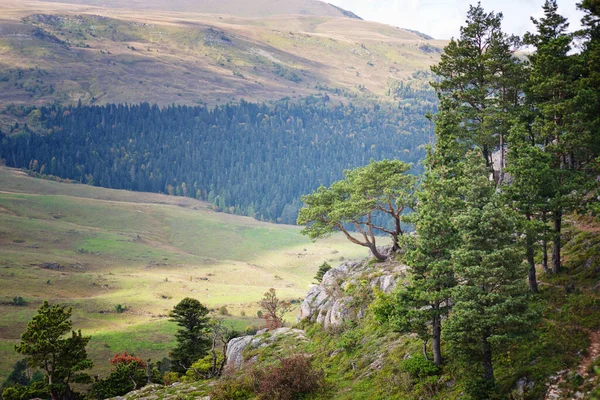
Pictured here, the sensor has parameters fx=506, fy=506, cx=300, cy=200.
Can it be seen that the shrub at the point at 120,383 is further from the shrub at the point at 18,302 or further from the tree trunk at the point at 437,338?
the shrub at the point at 18,302

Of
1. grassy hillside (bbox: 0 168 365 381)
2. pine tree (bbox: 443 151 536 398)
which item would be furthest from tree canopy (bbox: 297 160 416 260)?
grassy hillside (bbox: 0 168 365 381)

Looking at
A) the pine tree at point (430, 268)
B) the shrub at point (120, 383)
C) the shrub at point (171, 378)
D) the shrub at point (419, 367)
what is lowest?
the shrub at point (120, 383)

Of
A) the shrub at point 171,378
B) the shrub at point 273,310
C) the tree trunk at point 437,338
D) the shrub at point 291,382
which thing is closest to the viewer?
the tree trunk at point 437,338

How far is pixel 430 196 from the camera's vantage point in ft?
114

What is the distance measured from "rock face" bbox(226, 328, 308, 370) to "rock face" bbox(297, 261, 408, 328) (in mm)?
2833

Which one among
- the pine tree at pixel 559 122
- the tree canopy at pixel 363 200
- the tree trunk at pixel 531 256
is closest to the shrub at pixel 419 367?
the tree trunk at pixel 531 256

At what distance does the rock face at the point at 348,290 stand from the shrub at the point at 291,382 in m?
12.1

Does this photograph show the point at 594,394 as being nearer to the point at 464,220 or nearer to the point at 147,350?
A: the point at 464,220

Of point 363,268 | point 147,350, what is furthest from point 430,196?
point 147,350

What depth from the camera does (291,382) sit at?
37.0 meters

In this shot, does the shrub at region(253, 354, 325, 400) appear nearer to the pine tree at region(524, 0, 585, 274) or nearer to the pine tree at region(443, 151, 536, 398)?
the pine tree at region(443, 151, 536, 398)

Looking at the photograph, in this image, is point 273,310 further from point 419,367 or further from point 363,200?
point 419,367

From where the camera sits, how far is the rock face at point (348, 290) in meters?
49.6

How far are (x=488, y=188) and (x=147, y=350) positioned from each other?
83.2 meters
